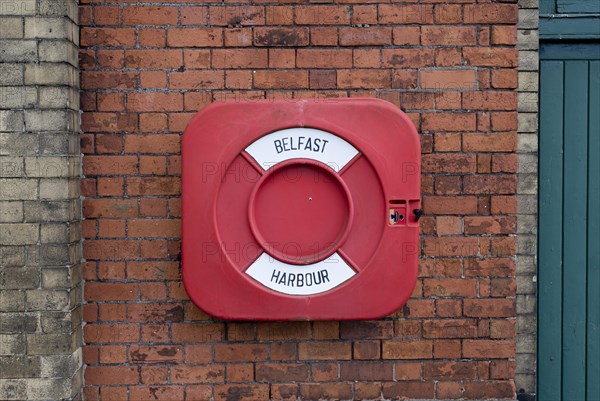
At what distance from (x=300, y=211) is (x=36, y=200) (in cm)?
91

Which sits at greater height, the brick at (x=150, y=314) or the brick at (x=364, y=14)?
the brick at (x=364, y=14)

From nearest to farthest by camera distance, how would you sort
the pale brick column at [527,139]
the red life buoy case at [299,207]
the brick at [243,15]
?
the red life buoy case at [299,207], the brick at [243,15], the pale brick column at [527,139]

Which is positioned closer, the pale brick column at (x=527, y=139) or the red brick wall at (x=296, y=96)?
the red brick wall at (x=296, y=96)

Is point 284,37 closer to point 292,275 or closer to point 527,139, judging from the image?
point 292,275

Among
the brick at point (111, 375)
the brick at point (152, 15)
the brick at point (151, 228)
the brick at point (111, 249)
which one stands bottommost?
the brick at point (111, 375)

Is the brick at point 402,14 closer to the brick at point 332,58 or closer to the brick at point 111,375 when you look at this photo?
the brick at point 332,58

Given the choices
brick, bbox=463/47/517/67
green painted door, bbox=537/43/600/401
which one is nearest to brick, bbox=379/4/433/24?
brick, bbox=463/47/517/67

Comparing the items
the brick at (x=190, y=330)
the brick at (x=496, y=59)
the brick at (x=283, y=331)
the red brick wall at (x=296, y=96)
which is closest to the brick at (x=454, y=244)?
the red brick wall at (x=296, y=96)

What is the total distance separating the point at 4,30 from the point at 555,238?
2222 millimetres

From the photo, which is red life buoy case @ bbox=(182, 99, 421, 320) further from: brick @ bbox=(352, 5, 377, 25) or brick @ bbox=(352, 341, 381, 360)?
brick @ bbox=(352, 5, 377, 25)

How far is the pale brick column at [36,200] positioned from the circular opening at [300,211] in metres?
0.70

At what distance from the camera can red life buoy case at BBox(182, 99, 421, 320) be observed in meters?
2.05

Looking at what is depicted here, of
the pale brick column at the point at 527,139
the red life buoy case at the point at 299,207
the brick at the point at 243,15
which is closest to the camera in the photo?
the red life buoy case at the point at 299,207

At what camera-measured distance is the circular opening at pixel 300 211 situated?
207 cm
